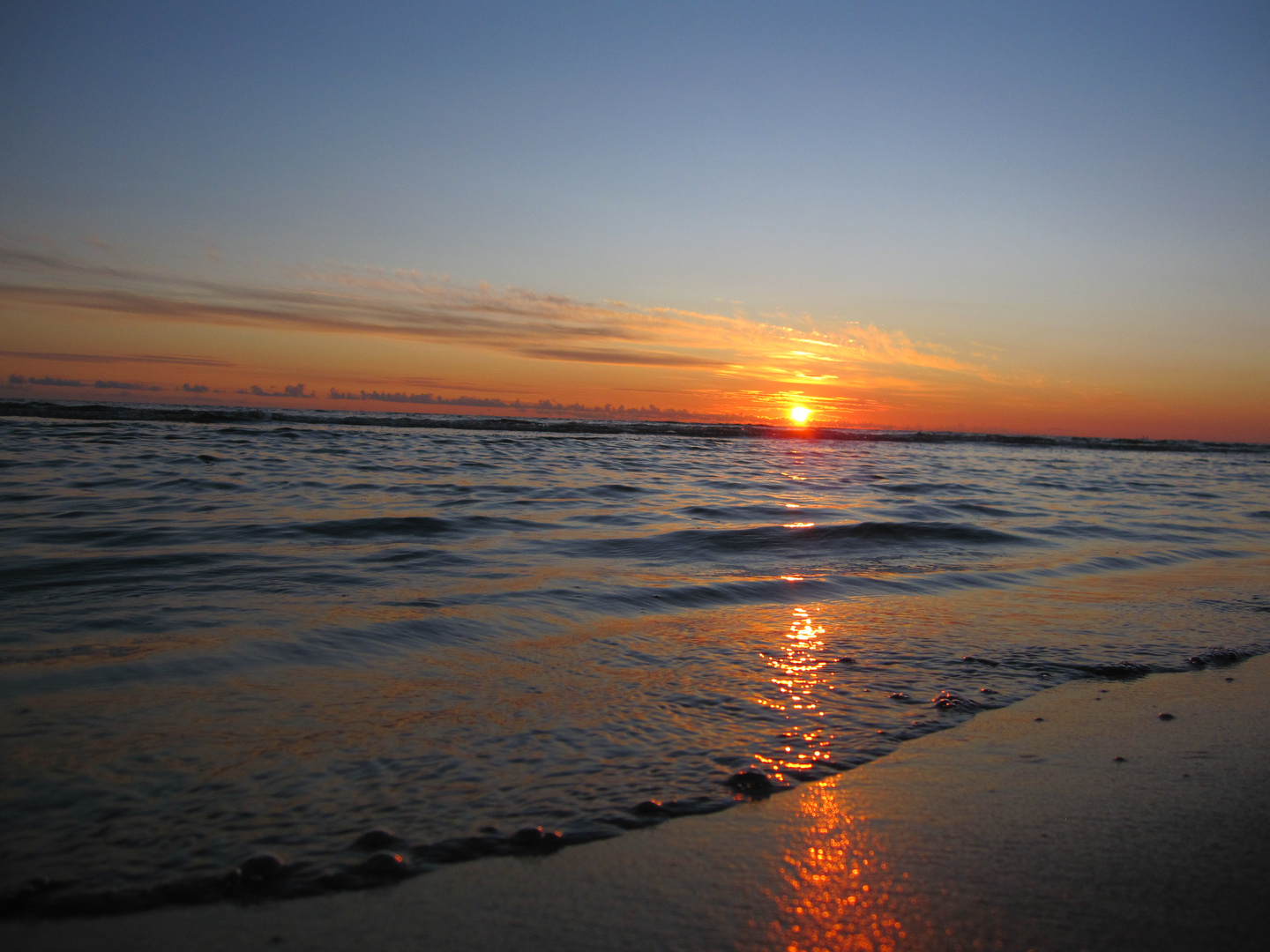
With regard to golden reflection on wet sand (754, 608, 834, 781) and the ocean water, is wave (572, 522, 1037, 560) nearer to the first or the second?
the ocean water

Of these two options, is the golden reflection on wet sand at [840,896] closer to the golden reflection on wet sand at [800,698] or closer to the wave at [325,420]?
the golden reflection on wet sand at [800,698]

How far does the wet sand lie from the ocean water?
0.36 ft

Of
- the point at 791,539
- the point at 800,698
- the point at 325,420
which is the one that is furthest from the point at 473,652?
the point at 325,420

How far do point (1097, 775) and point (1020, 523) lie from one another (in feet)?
25.7

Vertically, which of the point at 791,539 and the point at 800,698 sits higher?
the point at 791,539

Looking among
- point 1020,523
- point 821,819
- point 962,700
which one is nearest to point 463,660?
point 821,819

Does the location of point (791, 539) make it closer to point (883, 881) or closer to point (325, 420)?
point (883, 881)

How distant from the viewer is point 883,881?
1905 mm

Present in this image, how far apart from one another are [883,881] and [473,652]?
7.82ft

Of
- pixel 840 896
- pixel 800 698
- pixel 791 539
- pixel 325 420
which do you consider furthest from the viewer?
pixel 325 420

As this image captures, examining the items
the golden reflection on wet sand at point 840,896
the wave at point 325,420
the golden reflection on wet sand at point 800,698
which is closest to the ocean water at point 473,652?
the golden reflection on wet sand at point 800,698

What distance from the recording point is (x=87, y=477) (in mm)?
10070

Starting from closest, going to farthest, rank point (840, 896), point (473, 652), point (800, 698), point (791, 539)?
1. point (840, 896)
2. point (800, 698)
3. point (473, 652)
4. point (791, 539)

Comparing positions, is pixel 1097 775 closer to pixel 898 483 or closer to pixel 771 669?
pixel 771 669
